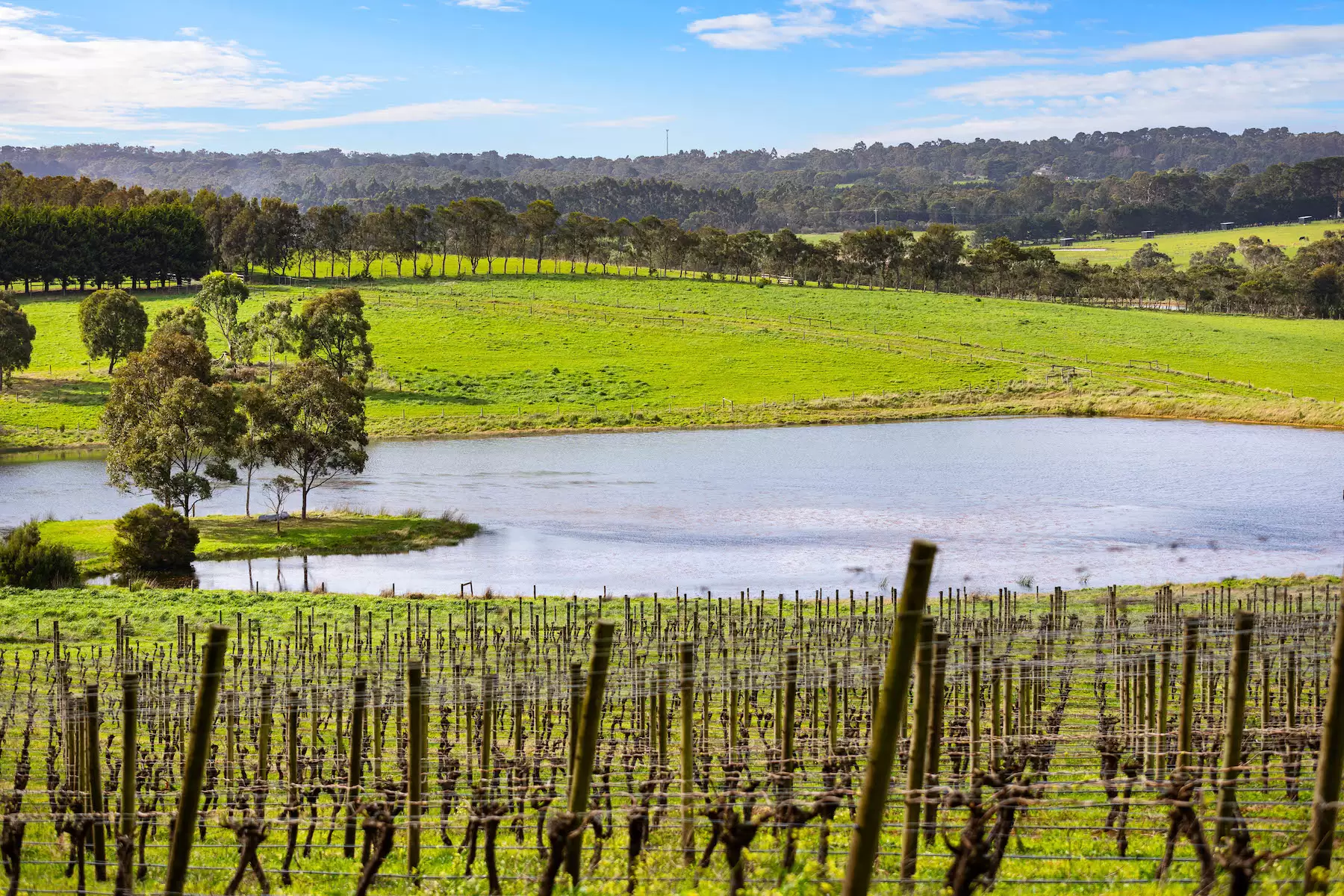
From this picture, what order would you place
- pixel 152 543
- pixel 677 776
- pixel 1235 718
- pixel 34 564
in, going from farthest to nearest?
pixel 152 543 → pixel 34 564 → pixel 677 776 → pixel 1235 718

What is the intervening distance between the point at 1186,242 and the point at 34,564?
17679 cm

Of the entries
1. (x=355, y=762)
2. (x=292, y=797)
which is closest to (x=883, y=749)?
(x=355, y=762)

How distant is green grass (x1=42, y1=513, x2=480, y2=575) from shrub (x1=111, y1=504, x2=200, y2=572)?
100cm

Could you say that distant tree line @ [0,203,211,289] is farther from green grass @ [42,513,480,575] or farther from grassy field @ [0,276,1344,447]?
green grass @ [42,513,480,575]

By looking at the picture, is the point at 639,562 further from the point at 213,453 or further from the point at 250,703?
the point at 250,703

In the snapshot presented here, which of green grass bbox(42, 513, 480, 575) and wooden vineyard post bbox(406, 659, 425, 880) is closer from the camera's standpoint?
wooden vineyard post bbox(406, 659, 425, 880)

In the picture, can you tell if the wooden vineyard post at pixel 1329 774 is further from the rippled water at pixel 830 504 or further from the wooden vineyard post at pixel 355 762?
the rippled water at pixel 830 504

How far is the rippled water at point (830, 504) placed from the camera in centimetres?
3666

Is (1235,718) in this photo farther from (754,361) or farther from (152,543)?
(754,361)

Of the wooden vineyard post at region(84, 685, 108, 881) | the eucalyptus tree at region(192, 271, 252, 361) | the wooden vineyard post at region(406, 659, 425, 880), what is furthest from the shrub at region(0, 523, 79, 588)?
the eucalyptus tree at region(192, 271, 252, 361)

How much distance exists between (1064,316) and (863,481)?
55.2 m

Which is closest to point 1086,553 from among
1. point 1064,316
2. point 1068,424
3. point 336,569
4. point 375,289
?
point 336,569

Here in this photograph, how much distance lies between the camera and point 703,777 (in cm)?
1263

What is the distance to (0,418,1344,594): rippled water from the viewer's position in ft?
120
